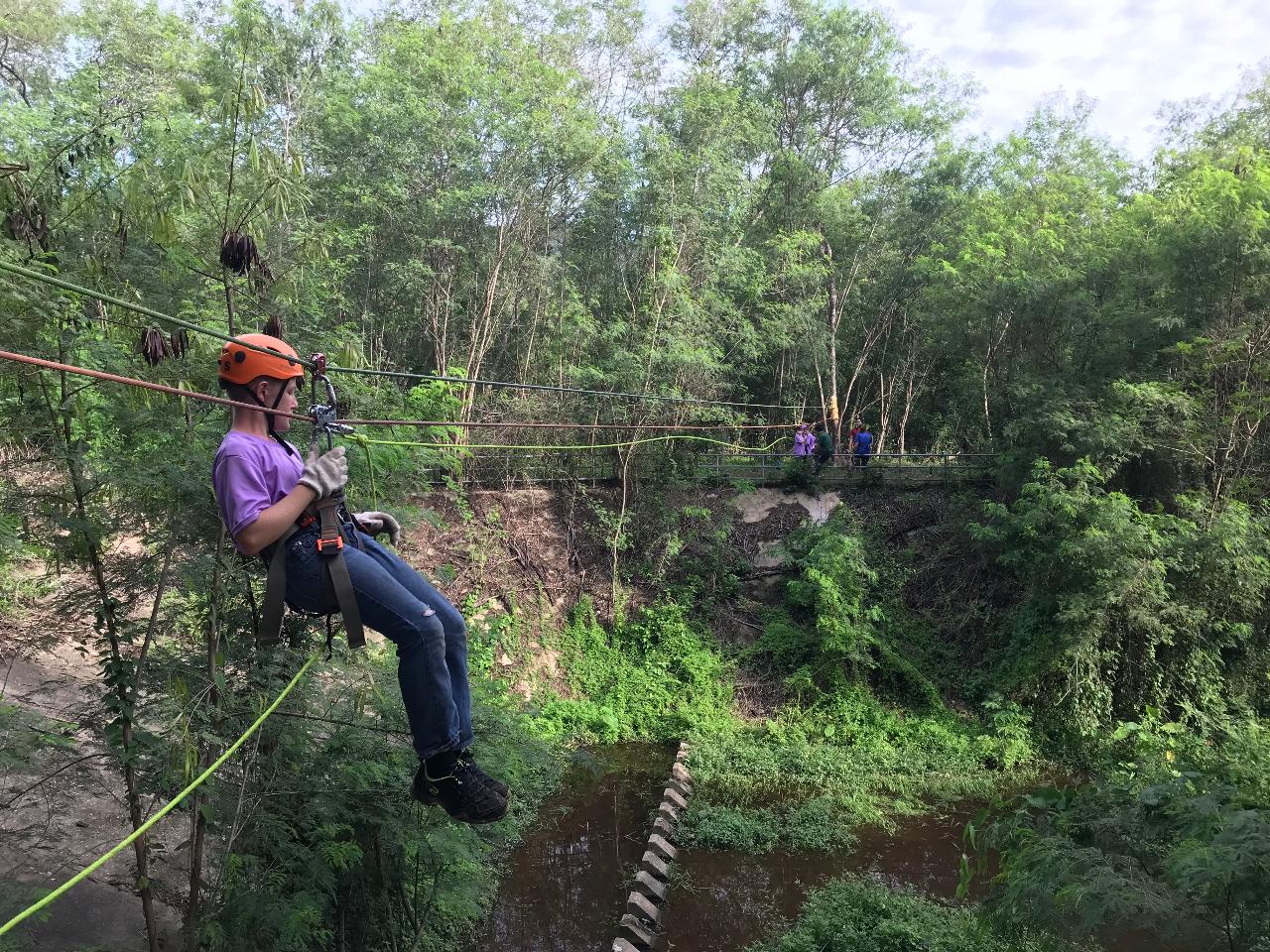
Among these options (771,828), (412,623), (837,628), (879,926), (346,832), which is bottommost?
(771,828)

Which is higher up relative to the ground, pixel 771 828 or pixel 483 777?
pixel 483 777

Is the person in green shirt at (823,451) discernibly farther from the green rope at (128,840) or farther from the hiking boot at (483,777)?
the green rope at (128,840)

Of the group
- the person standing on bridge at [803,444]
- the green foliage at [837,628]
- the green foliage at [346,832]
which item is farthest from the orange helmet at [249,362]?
the person standing on bridge at [803,444]

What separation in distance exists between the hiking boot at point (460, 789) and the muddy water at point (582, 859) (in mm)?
4959

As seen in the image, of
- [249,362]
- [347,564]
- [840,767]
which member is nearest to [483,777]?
[347,564]

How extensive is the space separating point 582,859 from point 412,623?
7106mm

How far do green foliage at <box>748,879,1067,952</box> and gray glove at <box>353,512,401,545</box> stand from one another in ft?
18.9

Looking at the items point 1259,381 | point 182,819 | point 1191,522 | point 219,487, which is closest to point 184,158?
point 219,487

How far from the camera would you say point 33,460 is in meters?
3.47

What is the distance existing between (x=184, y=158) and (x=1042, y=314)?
1344 centimetres

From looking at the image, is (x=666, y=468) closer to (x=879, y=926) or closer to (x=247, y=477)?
(x=879, y=926)

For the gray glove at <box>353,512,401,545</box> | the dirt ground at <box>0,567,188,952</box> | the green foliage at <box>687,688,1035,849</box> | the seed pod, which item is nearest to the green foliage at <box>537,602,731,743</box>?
the green foliage at <box>687,688,1035,849</box>

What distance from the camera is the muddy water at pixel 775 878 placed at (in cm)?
755

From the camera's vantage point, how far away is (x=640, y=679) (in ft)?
42.0
